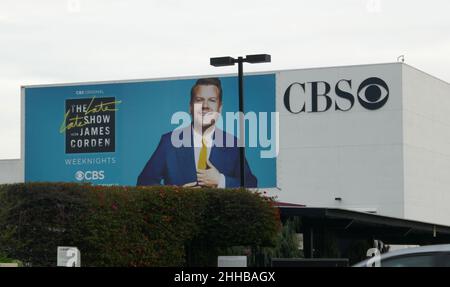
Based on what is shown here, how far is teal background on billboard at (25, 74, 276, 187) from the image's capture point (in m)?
59.2

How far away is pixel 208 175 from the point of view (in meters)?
60.1

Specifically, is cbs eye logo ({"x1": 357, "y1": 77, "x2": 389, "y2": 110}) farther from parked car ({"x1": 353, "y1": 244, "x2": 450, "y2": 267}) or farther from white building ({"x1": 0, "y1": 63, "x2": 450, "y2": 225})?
parked car ({"x1": 353, "y1": 244, "x2": 450, "y2": 267})

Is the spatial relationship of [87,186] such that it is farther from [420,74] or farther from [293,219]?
[420,74]

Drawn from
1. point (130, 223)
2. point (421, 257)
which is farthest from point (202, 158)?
point (421, 257)

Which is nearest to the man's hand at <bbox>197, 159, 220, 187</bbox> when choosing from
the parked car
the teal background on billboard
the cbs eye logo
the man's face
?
the teal background on billboard

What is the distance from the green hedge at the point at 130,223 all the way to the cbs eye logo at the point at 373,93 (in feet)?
99.8

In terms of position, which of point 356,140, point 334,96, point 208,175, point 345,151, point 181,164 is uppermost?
point 334,96

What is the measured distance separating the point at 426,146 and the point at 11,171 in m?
25.1

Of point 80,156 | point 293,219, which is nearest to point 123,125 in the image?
point 80,156

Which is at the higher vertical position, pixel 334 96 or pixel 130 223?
pixel 334 96

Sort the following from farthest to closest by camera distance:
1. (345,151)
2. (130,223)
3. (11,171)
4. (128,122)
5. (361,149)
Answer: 1. (11,171)
2. (128,122)
3. (345,151)
4. (361,149)
5. (130,223)

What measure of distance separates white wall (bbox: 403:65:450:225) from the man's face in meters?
10.5

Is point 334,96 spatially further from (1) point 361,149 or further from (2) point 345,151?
(1) point 361,149

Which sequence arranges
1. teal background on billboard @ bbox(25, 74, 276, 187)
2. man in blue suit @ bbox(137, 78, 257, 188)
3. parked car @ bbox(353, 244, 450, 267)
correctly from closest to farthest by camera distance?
parked car @ bbox(353, 244, 450, 267) → teal background on billboard @ bbox(25, 74, 276, 187) → man in blue suit @ bbox(137, 78, 257, 188)
